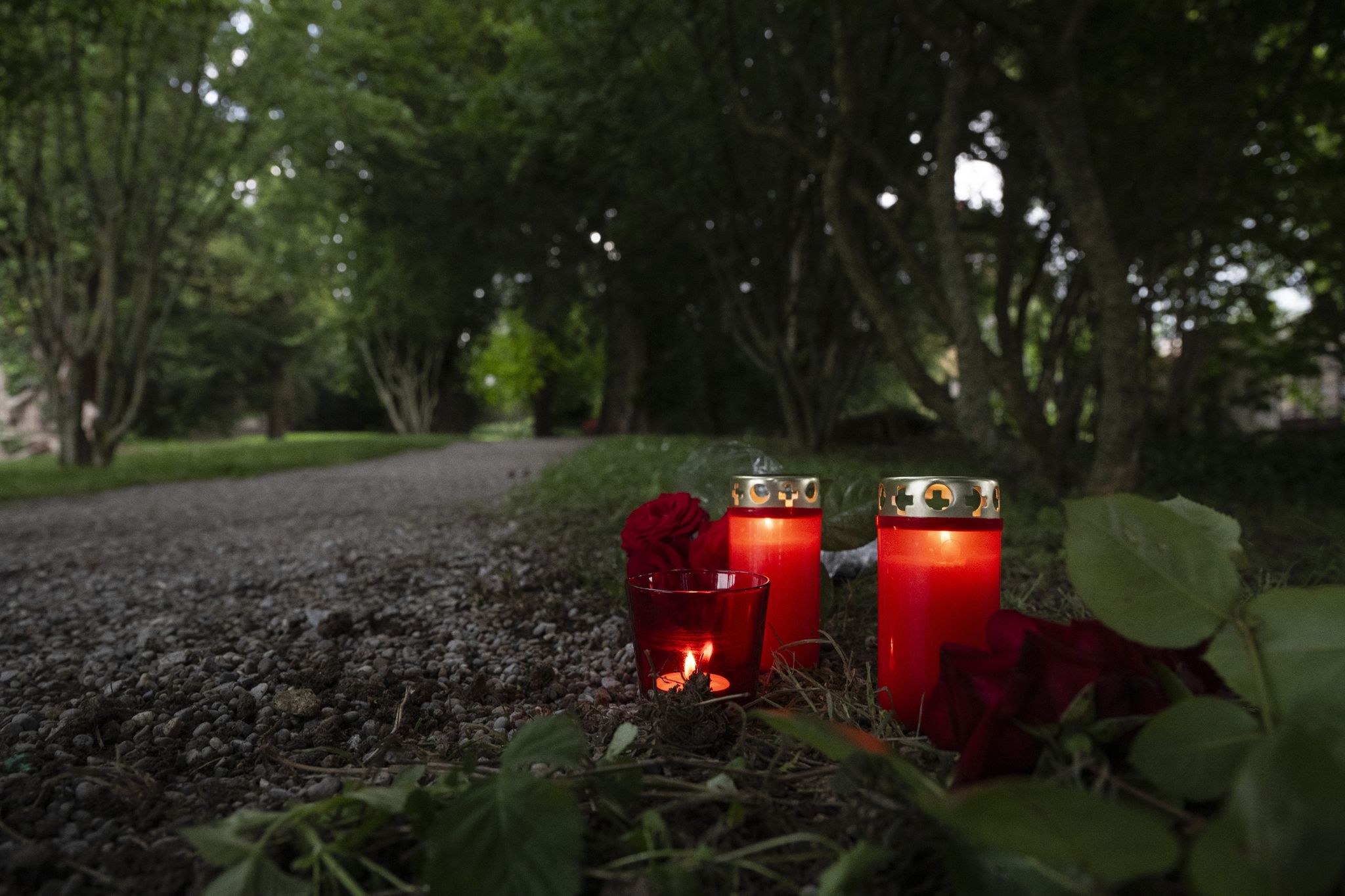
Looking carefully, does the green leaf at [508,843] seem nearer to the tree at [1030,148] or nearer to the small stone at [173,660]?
the small stone at [173,660]

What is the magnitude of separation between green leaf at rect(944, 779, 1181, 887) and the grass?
7.66 meters

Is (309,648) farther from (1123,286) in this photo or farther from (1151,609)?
(1123,286)

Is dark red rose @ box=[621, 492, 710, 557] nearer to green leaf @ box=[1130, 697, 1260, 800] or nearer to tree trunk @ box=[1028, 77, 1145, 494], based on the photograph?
green leaf @ box=[1130, 697, 1260, 800]

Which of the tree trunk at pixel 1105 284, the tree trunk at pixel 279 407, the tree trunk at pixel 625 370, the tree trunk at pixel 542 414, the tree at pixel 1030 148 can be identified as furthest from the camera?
the tree trunk at pixel 279 407

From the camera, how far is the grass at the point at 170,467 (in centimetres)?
672

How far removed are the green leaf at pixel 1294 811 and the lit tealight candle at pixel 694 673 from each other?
788 mm

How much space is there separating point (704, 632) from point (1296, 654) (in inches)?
29.5

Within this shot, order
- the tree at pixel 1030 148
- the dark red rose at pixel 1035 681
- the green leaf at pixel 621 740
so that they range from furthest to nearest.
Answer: the tree at pixel 1030 148, the green leaf at pixel 621 740, the dark red rose at pixel 1035 681

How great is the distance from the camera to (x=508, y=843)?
0.76 m

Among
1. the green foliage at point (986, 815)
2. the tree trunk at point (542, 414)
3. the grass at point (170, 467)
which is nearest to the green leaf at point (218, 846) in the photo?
the green foliage at point (986, 815)

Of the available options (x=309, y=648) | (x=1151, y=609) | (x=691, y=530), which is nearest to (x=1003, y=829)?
(x=1151, y=609)

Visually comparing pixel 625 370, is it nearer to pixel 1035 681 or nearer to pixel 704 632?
pixel 704 632

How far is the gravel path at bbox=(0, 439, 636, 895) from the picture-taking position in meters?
1.07

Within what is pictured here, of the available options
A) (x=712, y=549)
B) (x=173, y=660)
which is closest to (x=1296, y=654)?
(x=712, y=549)
